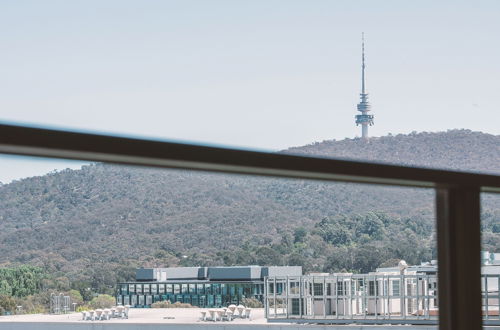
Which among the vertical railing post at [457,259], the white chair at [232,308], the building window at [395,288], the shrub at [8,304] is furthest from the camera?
the building window at [395,288]

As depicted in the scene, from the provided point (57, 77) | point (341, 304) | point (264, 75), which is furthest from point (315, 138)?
point (341, 304)

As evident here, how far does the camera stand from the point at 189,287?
2.94 metres

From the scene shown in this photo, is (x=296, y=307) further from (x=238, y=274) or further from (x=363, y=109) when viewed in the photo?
(x=363, y=109)

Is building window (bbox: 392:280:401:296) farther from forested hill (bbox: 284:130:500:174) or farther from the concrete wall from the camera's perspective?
the concrete wall

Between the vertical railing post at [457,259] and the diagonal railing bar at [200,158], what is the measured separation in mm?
22

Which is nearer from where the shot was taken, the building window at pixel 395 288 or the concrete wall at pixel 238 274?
the concrete wall at pixel 238 274

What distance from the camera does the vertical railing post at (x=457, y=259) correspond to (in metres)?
0.81

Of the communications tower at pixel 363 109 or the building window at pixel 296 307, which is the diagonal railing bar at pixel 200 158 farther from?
the communications tower at pixel 363 109

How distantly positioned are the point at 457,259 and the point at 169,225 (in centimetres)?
439

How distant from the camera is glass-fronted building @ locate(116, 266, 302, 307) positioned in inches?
88.7

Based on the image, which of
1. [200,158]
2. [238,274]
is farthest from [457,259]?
[238,274]

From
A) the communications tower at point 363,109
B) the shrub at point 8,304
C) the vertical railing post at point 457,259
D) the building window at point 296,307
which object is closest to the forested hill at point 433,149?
the communications tower at point 363,109

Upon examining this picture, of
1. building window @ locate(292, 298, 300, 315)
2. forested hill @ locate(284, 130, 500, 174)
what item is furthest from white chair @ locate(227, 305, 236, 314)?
forested hill @ locate(284, 130, 500, 174)

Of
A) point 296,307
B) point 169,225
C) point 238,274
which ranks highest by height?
point 169,225
